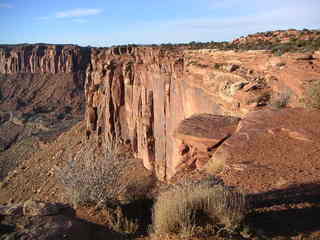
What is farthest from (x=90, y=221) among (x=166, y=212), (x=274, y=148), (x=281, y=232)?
(x=274, y=148)

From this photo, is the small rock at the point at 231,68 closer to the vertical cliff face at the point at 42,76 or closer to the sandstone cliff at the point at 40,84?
the sandstone cliff at the point at 40,84

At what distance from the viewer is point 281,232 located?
3.84m

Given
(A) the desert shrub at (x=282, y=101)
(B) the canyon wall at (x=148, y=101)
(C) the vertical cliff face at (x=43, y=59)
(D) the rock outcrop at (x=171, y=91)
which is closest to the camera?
(A) the desert shrub at (x=282, y=101)

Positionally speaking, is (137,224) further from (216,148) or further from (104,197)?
(216,148)

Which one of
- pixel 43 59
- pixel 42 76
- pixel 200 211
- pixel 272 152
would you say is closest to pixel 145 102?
pixel 272 152

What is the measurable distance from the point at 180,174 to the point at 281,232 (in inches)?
112

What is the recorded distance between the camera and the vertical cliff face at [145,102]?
19127mm

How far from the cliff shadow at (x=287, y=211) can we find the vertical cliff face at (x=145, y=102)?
8086 millimetres

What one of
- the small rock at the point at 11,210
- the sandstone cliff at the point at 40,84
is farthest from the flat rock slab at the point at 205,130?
the sandstone cliff at the point at 40,84

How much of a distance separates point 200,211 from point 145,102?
21186mm

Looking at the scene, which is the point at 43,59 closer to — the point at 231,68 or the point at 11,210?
the point at 231,68

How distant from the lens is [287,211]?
433 centimetres

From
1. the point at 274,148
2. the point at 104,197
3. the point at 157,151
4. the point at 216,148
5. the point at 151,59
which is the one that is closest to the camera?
the point at 104,197

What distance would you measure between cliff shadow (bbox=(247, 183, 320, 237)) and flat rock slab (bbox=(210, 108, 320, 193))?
0.18m
